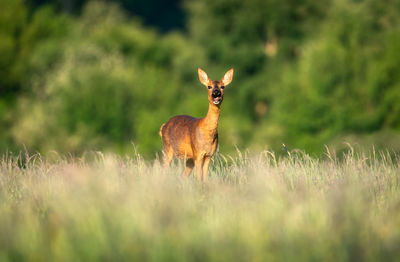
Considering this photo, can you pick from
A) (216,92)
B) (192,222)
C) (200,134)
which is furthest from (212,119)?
(192,222)

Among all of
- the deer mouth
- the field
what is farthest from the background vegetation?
the field

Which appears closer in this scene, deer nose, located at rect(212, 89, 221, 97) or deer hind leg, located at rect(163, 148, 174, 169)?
deer nose, located at rect(212, 89, 221, 97)

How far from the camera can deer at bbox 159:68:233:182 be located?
26.2 ft

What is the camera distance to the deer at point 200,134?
315 inches

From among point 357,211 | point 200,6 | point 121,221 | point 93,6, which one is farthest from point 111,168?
point 93,6

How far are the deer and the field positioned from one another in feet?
3.35

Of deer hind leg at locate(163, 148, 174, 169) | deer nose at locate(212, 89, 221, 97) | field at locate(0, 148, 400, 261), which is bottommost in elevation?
field at locate(0, 148, 400, 261)

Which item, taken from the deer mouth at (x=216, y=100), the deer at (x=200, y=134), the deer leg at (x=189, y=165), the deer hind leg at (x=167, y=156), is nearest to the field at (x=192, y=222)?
the deer at (x=200, y=134)

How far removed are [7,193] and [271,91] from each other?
123ft

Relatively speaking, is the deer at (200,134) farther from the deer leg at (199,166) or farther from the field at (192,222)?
the field at (192,222)

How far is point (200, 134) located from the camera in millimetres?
8070

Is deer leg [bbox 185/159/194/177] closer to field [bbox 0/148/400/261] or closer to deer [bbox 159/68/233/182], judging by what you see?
deer [bbox 159/68/233/182]

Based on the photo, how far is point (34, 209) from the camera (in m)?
6.70

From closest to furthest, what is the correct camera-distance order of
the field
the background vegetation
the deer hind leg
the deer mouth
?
the field, the deer mouth, the deer hind leg, the background vegetation
